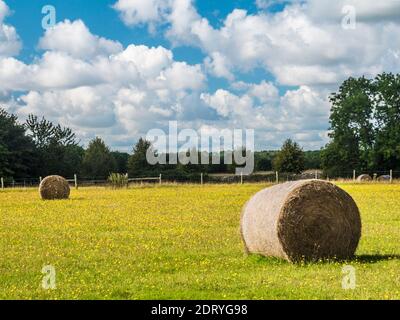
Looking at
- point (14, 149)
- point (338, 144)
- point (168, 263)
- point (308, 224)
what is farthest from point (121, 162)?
point (308, 224)

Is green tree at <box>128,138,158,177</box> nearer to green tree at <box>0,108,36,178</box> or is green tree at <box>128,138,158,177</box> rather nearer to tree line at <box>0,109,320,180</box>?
tree line at <box>0,109,320,180</box>

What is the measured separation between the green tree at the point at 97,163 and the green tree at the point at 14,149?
35.7 ft

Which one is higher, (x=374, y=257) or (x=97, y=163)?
(x=97, y=163)

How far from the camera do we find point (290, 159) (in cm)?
9462

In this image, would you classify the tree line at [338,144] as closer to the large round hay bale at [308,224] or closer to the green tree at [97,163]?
the green tree at [97,163]

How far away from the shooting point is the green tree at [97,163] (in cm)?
9582

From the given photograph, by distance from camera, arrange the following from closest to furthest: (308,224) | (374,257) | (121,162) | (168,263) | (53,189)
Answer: (308,224) → (168,263) → (374,257) → (53,189) → (121,162)

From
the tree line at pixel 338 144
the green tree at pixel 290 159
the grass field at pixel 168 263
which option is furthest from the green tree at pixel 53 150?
the grass field at pixel 168 263

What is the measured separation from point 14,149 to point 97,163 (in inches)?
630

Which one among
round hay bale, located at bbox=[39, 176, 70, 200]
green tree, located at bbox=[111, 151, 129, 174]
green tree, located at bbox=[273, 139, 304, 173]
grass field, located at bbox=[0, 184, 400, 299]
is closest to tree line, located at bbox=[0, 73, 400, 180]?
green tree, located at bbox=[273, 139, 304, 173]

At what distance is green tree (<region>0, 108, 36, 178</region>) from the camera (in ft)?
261

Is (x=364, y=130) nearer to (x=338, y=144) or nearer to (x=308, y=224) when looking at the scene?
(x=338, y=144)

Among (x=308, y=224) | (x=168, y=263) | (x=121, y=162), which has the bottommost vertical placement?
(x=168, y=263)

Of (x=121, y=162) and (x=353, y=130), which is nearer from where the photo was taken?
(x=353, y=130)
